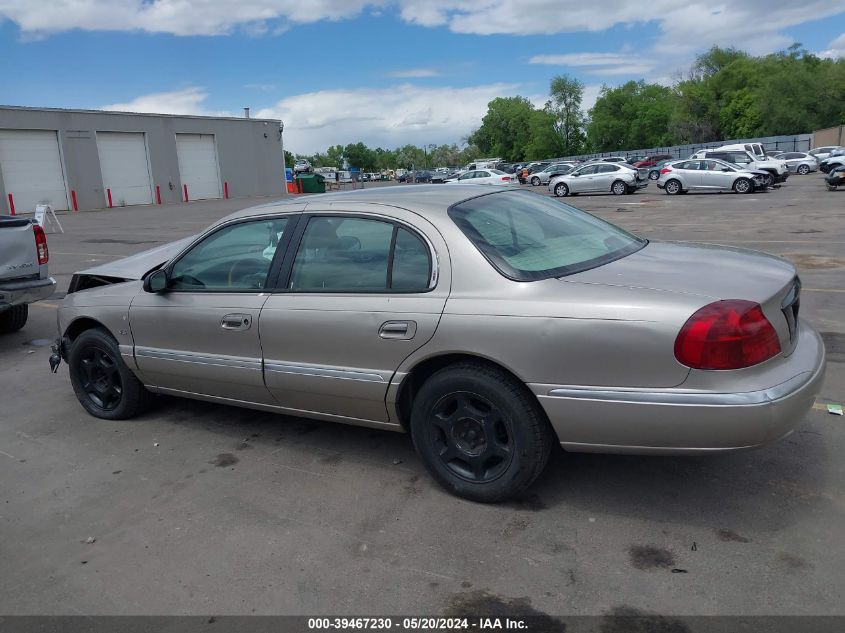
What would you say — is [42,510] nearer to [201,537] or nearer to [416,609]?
[201,537]

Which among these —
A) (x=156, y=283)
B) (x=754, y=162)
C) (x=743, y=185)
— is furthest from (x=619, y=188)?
(x=156, y=283)

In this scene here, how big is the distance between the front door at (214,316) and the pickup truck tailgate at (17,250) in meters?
3.20

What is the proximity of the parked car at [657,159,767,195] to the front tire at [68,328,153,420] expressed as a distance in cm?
2622

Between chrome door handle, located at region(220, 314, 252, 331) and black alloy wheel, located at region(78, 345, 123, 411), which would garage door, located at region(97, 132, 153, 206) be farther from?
chrome door handle, located at region(220, 314, 252, 331)

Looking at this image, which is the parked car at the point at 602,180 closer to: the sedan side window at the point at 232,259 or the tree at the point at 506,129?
the sedan side window at the point at 232,259

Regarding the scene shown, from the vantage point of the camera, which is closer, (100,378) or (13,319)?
(100,378)

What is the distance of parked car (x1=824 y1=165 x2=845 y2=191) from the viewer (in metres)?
25.1

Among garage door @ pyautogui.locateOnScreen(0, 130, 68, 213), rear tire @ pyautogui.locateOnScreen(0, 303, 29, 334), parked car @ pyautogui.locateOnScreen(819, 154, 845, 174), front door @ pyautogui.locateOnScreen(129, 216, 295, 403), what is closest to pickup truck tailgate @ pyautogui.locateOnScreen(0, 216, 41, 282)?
rear tire @ pyautogui.locateOnScreen(0, 303, 29, 334)

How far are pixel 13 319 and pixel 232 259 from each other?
4.89 m

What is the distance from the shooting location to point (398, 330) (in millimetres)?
3451

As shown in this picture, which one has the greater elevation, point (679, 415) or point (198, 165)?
point (198, 165)

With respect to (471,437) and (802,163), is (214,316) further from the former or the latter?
(802,163)

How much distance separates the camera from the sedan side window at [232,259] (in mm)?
4121

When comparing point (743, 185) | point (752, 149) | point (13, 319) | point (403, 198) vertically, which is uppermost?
point (752, 149)
